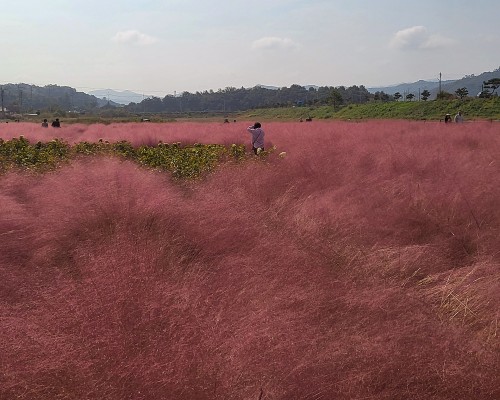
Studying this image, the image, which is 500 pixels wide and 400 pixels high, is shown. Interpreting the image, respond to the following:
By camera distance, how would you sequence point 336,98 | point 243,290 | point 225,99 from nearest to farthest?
point 243,290 → point 336,98 → point 225,99

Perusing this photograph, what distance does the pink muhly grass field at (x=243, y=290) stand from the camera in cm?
224

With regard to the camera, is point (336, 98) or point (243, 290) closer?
point (243, 290)

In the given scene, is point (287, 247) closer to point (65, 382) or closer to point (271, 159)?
point (65, 382)

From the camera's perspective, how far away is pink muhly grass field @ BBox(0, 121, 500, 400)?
2242 mm

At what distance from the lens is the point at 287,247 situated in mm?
3703

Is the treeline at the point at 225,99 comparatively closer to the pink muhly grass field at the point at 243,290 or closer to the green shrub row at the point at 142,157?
the green shrub row at the point at 142,157

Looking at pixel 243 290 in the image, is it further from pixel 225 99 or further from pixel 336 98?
A: pixel 225 99

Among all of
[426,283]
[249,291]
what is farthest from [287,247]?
[426,283]

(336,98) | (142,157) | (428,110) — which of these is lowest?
(142,157)

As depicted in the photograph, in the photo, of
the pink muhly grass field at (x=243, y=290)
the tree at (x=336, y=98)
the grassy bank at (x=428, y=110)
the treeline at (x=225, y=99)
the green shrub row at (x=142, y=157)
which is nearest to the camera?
the pink muhly grass field at (x=243, y=290)

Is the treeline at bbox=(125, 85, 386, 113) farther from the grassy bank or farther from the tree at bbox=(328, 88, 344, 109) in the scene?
the grassy bank

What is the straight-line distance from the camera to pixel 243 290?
2.90 meters

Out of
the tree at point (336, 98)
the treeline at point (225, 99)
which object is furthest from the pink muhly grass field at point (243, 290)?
the treeline at point (225, 99)

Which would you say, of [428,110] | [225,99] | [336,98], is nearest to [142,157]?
[428,110]
